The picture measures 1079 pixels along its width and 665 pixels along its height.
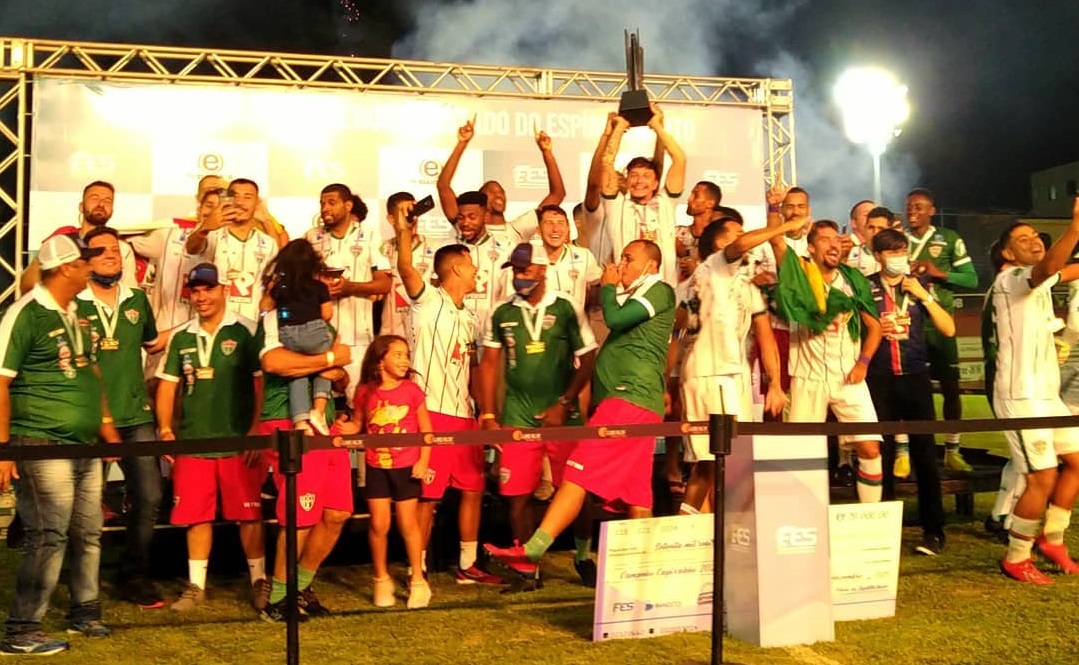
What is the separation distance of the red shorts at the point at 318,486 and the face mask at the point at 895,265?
3.83 metres

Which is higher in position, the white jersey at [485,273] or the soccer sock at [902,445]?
the white jersey at [485,273]

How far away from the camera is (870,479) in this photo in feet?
21.6

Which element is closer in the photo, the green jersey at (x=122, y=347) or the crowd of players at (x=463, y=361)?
the crowd of players at (x=463, y=361)

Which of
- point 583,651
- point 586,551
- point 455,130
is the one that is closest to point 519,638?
point 583,651

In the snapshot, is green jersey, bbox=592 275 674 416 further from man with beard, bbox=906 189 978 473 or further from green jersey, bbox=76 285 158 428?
man with beard, bbox=906 189 978 473

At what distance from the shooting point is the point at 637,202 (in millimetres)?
6762

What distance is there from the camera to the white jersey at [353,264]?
277 inches

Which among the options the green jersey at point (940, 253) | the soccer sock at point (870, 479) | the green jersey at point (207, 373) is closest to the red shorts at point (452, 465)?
the green jersey at point (207, 373)

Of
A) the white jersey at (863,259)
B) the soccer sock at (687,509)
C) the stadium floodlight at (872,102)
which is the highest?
the stadium floodlight at (872,102)

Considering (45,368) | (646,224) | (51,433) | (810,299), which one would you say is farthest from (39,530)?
(810,299)

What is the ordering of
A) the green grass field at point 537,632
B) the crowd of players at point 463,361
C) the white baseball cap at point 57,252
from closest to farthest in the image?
the green grass field at point 537,632, the white baseball cap at point 57,252, the crowd of players at point 463,361

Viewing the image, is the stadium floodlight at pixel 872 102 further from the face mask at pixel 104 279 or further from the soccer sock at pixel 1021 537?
the face mask at pixel 104 279

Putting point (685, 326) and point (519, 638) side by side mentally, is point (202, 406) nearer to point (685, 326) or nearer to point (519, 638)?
point (519, 638)

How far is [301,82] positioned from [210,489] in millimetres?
5331
